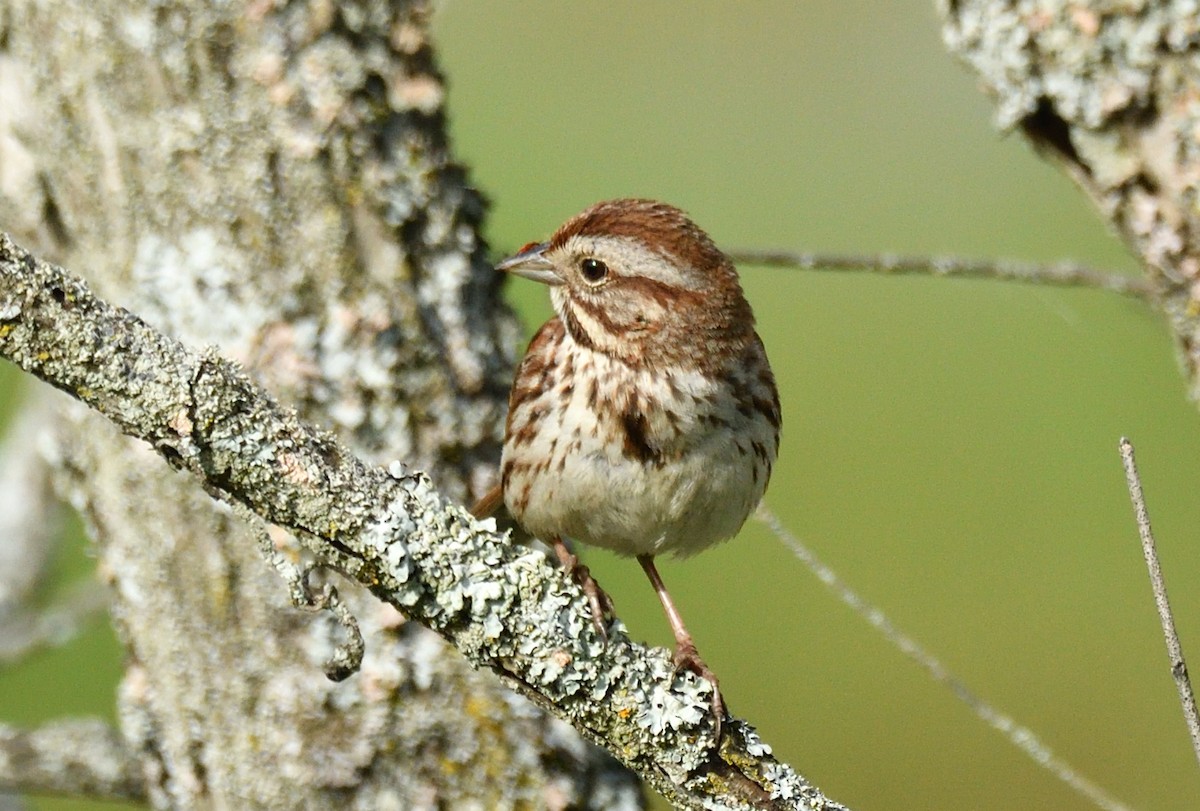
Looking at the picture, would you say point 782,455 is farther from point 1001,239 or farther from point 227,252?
point 227,252

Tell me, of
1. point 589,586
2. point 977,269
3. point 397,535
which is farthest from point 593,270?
point 397,535

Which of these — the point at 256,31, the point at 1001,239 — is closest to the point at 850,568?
the point at 1001,239

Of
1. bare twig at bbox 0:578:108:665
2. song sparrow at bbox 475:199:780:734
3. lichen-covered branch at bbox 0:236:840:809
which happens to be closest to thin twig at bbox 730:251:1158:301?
song sparrow at bbox 475:199:780:734

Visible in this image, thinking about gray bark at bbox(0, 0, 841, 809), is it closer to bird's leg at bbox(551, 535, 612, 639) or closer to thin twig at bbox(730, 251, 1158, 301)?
bird's leg at bbox(551, 535, 612, 639)

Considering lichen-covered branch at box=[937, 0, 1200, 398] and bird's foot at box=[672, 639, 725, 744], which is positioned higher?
lichen-covered branch at box=[937, 0, 1200, 398]

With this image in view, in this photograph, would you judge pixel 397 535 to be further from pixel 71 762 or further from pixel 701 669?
pixel 71 762

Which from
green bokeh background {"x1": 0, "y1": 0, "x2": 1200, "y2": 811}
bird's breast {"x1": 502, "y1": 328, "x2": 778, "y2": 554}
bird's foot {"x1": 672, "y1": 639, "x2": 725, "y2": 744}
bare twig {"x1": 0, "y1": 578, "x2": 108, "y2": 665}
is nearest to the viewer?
bird's foot {"x1": 672, "y1": 639, "x2": 725, "y2": 744}

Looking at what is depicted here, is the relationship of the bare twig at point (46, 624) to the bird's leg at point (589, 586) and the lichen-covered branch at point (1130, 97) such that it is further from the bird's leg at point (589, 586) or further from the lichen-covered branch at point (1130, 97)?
the lichen-covered branch at point (1130, 97)

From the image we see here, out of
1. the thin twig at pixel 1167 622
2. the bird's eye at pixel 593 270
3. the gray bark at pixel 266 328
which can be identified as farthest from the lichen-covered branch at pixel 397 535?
the bird's eye at pixel 593 270
